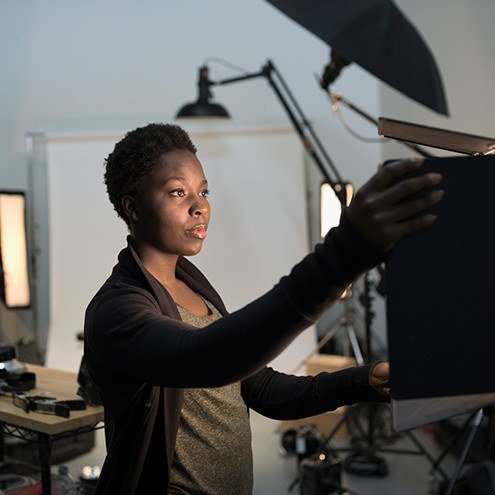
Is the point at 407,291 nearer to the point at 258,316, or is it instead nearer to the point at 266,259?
the point at 258,316

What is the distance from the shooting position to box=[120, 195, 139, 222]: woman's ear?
1153mm

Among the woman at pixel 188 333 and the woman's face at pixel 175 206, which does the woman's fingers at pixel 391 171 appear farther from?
the woman's face at pixel 175 206

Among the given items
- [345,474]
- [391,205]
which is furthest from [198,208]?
[345,474]

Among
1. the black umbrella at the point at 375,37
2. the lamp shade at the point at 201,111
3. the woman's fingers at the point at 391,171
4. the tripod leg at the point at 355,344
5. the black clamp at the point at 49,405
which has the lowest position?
the tripod leg at the point at 355,344

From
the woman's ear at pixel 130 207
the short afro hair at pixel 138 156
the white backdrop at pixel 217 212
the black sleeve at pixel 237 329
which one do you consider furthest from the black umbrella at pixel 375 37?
the white backdrop at pixel 217 212

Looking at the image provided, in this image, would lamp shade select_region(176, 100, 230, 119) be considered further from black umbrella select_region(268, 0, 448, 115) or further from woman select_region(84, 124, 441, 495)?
woman select_region(84, 124, 441, 495)

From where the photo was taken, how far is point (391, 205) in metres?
0.63

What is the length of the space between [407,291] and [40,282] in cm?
458

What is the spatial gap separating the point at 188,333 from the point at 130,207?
41cm

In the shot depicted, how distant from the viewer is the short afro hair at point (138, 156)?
114 centimetres

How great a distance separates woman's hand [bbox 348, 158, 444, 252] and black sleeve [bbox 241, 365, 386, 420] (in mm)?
532

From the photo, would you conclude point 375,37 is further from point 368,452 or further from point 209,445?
point 368,452

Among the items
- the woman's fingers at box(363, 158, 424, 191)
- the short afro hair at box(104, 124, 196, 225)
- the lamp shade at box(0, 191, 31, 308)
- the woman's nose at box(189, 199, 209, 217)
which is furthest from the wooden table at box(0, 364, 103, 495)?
the lamp shade at box(0, 191, 31, 308)

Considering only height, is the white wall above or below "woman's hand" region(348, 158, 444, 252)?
above
